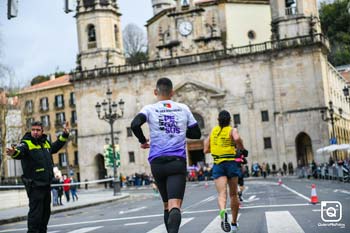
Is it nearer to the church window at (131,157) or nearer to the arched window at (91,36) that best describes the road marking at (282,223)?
the church window at (131,157)

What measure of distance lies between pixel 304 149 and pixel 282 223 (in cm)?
5138

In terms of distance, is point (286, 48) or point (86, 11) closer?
point (286, 48)

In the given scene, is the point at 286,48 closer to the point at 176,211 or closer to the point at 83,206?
the point at 83,206

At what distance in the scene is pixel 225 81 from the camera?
2484 inches

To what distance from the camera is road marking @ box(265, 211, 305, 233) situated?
10023 millimetres

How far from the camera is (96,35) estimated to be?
227 ft

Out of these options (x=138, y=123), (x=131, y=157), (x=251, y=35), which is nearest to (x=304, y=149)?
(x=251, y=35)

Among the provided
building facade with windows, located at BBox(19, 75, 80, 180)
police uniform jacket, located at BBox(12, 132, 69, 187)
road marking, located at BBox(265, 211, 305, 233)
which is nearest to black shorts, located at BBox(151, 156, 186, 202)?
police uniform jacket, located at BBox(12, 132, 69, 187)

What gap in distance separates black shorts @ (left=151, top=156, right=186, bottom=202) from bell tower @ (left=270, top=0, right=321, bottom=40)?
54.4 meters

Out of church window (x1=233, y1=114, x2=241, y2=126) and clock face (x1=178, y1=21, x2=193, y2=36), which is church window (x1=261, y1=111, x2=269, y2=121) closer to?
church window (x1=233, y1=114, x2=241, y2=126)

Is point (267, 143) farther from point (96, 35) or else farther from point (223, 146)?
point (223, 146)

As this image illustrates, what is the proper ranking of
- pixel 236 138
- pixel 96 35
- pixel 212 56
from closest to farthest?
pixel 236 138 → pixel 212 56 → pixel 96 35

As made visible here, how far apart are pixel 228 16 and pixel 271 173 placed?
1831 centimetres

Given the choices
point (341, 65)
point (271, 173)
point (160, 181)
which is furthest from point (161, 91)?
point (341, 65)
